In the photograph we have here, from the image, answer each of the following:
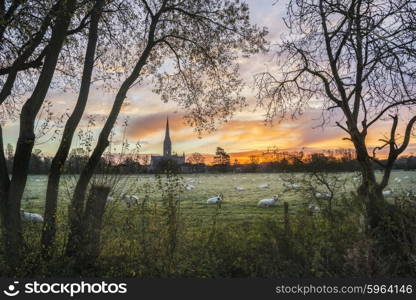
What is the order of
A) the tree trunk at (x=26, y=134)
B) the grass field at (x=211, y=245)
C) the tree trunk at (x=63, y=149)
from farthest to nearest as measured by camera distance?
1. the tree trunk at (x=26, y=134)
2. the tree trunk at (x=63, y=149)
3. the grass field at (x=211, y=245)

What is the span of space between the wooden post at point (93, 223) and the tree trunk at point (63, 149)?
654 millimetres

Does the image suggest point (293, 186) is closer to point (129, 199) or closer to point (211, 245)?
point (211, 245)

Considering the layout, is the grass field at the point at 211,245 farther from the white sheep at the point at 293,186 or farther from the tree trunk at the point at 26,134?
the white sheep at the point at 293,186

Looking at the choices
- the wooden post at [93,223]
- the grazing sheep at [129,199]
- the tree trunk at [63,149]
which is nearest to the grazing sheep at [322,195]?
the grazing sheep at [129,199]

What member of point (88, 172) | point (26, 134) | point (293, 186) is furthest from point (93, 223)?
point (293, 186)

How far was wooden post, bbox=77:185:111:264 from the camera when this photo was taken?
8.10 metres

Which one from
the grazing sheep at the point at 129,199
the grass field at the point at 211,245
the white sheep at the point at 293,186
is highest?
the white sheep at the point at 293,186

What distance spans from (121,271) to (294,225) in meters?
3.77

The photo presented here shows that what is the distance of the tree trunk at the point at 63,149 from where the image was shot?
8384 millimetres

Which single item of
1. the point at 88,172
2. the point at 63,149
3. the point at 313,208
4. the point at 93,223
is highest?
the point at 63,149

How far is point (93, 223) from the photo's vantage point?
27.8 ft

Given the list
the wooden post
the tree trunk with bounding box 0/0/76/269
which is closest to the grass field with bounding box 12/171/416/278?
the wooden post

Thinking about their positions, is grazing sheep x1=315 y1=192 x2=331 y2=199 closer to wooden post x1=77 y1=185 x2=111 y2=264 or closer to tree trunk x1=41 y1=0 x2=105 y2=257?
wooden post x1=77 y1=185 x2=111 y2=264

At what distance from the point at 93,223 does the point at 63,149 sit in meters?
1.89
